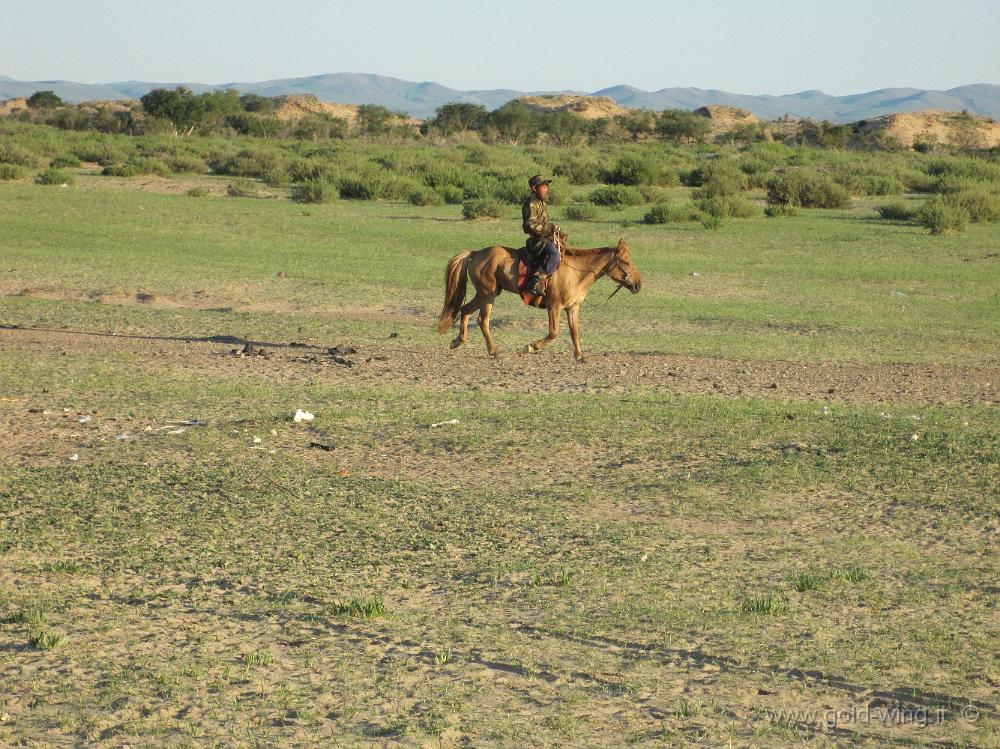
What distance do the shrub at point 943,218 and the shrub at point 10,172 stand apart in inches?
971

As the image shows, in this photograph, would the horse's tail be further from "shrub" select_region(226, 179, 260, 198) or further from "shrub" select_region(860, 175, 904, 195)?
"shrub" select_region(860, 175, 904, 195)

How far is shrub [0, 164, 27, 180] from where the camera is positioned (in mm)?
37469

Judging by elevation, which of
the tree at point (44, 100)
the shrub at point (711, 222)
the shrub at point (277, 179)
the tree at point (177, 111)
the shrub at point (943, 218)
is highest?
the tree at point (44, 100)

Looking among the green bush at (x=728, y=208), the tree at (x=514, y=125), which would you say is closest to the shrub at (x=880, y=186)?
the green bush at (x=728, y=208)

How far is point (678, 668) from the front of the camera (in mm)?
5832

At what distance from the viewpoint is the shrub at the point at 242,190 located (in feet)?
118

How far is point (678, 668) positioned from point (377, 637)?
1.42 meters

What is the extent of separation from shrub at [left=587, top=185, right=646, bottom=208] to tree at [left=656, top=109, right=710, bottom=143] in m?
47.1

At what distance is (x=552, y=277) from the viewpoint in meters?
14.6

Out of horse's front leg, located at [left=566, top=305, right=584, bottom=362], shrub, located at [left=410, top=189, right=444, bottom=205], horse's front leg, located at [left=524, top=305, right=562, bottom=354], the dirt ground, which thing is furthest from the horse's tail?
shrub, located at [left=410, top=189, right=444, bottom=205]

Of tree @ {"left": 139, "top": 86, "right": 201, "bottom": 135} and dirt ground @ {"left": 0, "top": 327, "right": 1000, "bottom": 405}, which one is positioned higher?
tree @ {"left": 139, "top": 86, "right": 201, "bottom": 135}

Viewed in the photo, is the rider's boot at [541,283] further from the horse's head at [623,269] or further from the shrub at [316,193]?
the shrub at [316,193]

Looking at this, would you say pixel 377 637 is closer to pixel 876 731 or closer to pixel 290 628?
pixel 290 628

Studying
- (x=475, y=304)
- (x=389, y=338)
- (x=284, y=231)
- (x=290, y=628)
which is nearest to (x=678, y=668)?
(x=290, y=628)
